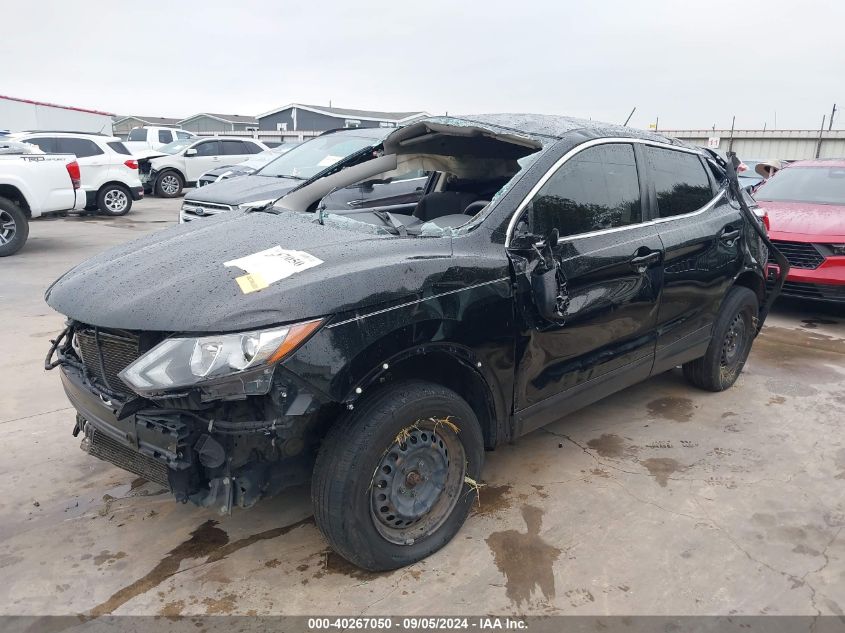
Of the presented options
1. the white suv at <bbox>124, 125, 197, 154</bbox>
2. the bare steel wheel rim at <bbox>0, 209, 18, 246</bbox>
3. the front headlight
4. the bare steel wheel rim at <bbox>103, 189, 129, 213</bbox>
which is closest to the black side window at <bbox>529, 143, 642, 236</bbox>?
the front headlight

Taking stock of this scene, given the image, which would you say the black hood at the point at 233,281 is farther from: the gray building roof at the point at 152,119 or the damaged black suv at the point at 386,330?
the gray building roof at the point at 152,119

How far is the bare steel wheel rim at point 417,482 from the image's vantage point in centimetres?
259

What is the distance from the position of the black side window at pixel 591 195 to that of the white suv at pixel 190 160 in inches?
638

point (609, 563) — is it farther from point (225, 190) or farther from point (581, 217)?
point (225, 190)

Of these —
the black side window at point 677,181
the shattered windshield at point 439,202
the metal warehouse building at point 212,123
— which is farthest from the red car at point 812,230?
the metal warehouse building at point 212,123

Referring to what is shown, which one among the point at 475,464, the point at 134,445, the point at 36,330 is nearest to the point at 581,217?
the point at 475,464

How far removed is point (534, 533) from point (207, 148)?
17.7 meters

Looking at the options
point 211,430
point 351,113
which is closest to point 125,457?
point 211,430

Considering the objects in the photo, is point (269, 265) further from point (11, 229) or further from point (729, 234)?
point (11, 229)

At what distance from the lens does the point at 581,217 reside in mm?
3311

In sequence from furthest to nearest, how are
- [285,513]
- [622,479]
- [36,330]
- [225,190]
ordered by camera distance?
[225,190]
[36,330]
[622,479]
[285,513]

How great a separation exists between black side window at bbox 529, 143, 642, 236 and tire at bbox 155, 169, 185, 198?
56.8 ft

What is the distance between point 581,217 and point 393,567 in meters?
1.93

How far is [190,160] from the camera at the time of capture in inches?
722
